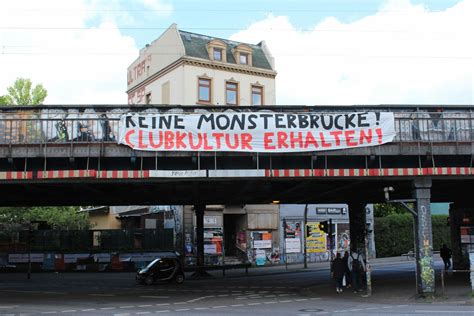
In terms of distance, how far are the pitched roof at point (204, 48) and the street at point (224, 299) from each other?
2406 cm

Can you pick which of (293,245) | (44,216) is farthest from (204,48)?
(44,216)

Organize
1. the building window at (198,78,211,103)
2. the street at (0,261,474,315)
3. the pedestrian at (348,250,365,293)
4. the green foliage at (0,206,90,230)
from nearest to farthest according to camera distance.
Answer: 1. the street at (0,261,474,315)
2. the pedestrian at (348,250,365,293)
3. the green foliage at (0,206,90,230)
4. the building window at (198,78,211,103)

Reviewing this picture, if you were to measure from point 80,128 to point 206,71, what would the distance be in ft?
94.7

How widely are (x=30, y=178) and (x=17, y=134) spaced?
169cm

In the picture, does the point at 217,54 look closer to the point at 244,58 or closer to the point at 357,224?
the point at 244,58

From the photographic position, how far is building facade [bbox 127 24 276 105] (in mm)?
48562

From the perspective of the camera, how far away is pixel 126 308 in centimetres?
1947

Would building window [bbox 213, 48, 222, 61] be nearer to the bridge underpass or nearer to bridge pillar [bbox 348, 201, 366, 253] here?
bridge pillar [bbox 348, 201, 366, 253]

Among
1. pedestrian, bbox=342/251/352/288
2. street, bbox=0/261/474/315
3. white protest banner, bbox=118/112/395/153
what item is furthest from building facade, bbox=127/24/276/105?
white protest banner, bbox=118/112/395/153

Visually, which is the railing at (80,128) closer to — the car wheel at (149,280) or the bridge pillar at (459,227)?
the bridge pillar at (459,227)

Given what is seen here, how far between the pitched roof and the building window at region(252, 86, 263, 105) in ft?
6.95

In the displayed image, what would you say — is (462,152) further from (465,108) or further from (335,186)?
(335,186)

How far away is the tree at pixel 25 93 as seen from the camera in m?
46.0

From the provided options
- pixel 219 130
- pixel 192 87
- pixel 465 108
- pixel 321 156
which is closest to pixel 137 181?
pixel 219 130
